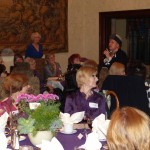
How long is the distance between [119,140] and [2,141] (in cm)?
99

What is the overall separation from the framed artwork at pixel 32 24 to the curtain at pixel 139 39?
2.87 metres

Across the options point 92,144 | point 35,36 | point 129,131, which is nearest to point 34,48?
point 35,36

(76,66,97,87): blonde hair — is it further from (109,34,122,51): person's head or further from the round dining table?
(109,34,122,51): person's head

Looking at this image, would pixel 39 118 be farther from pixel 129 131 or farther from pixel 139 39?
pixel 139 39

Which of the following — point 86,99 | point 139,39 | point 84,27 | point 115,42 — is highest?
point 84,27

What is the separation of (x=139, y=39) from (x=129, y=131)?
1048cm

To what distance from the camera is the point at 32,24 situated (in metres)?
9.38

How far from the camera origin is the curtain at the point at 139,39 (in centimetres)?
1180

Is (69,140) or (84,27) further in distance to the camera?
(84,27)

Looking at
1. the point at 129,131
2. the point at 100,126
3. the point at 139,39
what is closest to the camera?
the point at 129,131

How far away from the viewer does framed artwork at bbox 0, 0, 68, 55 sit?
8734mm

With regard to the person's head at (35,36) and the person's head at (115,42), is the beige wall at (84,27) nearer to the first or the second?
the person's head at (35,36)

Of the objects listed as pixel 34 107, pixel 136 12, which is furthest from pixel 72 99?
pixel 136 12

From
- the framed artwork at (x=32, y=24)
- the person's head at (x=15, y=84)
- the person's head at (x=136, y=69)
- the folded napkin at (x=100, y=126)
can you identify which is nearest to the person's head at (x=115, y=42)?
the person's head at (x=136, y=69)
